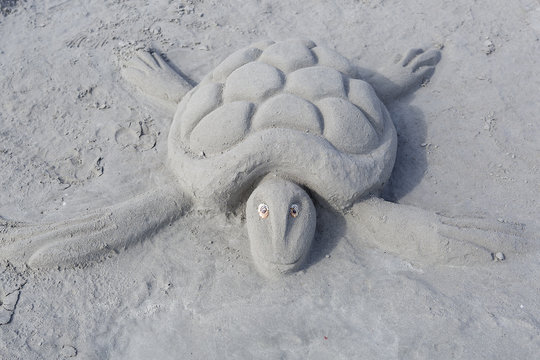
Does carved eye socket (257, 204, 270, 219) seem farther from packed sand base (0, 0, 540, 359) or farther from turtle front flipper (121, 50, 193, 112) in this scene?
turtle front flipper (121, 50, 193, 112)

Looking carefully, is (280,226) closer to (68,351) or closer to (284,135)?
(284,135)

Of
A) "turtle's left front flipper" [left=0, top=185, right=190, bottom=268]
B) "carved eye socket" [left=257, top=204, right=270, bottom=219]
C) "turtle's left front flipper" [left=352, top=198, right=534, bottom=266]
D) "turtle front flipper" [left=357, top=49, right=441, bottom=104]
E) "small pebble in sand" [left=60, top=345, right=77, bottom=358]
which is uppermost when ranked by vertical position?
"carved eye socket" [left=257, top=204, right=270, bottom=219]

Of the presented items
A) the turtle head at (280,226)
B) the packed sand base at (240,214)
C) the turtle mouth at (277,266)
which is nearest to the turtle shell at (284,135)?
the turtle head at (280,226)

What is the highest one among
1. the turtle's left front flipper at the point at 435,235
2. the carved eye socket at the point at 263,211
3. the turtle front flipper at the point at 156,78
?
the turtle front flipper at the point at 156,78

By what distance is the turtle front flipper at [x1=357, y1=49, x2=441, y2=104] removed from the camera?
3576 millimetres

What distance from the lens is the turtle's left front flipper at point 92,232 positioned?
8.35ft

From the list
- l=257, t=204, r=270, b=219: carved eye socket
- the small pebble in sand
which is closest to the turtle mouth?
l=257, t=204, r=270, b=219: carved eye socket

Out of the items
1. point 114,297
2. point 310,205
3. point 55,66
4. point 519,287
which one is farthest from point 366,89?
point 55,66

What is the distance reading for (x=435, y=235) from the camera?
2.54 meters

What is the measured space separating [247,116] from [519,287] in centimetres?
177

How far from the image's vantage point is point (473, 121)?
344 cm

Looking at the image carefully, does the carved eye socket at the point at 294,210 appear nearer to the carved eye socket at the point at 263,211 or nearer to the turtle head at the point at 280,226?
the turtle head at the point at 280,226

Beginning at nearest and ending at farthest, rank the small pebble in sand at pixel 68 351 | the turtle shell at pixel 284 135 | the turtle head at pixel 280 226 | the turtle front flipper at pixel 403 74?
1. the small pebble in sand at pixel 68 351
2. the turtle head at pixel 280 226
3. the turtle shell at pixel 284 135
4. the turtle front flipper at pixel 403 74

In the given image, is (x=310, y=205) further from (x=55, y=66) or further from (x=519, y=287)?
(x=55, y=66)
